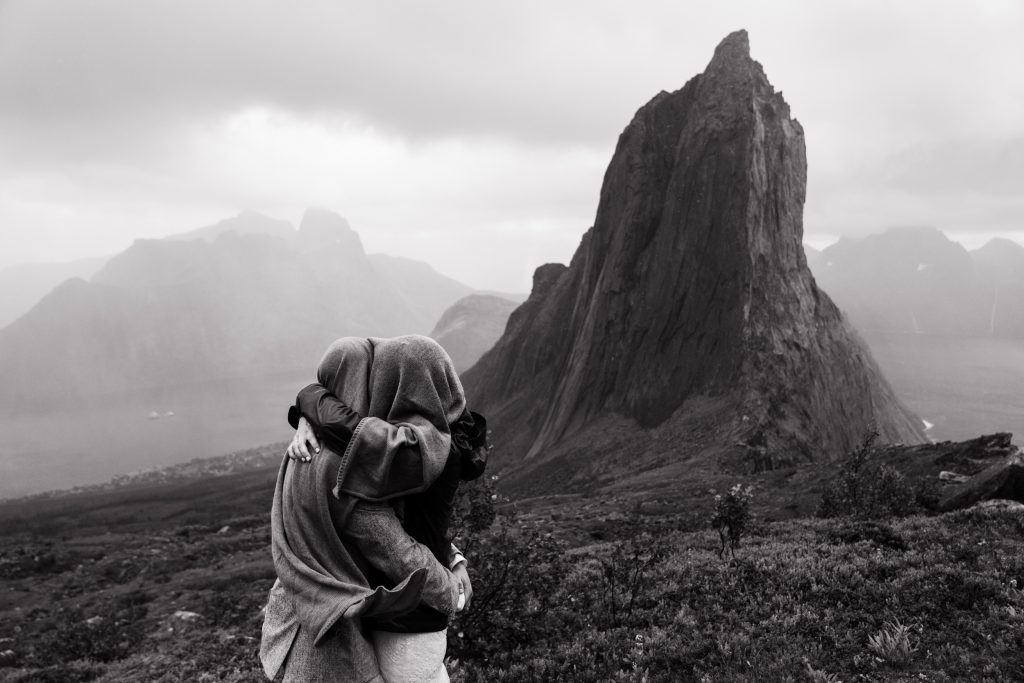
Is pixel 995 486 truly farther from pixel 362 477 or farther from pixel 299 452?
pixel 299 452

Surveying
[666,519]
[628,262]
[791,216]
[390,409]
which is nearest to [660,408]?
[628,262]

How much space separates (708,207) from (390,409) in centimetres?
5391

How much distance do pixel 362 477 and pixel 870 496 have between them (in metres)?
16.0

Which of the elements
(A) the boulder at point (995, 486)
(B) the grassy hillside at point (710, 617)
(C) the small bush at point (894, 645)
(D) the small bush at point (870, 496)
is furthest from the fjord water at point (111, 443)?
(C) the small bush at point (894, 645)

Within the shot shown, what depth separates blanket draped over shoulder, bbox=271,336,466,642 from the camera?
110 inches

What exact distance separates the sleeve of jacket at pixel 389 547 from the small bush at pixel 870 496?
556 inches

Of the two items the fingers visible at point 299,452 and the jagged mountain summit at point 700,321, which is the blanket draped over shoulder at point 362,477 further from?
the jagged mountain summit at point 700,321

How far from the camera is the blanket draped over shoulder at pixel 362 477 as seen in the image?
2795mm

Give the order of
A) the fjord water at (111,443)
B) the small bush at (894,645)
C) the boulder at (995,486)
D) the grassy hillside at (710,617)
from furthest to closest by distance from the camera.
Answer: the fjord water at (111,443)
the boulder at (995,486)
the grassy hillside at (710,617)
the small bush at (894,645)

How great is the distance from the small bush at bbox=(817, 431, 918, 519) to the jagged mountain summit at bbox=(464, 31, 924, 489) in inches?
816

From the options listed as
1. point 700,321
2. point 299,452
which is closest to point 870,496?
point 299,452

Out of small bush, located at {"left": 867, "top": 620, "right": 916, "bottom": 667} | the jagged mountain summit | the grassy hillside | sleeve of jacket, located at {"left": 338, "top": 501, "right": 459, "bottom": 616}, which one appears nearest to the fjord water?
the jagged mountain summit

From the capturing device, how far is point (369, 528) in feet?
9.39

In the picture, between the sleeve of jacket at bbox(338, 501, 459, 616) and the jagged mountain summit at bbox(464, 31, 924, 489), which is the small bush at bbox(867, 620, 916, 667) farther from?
the jagged mountain summit at bbox(464, 31, 924, 489)
